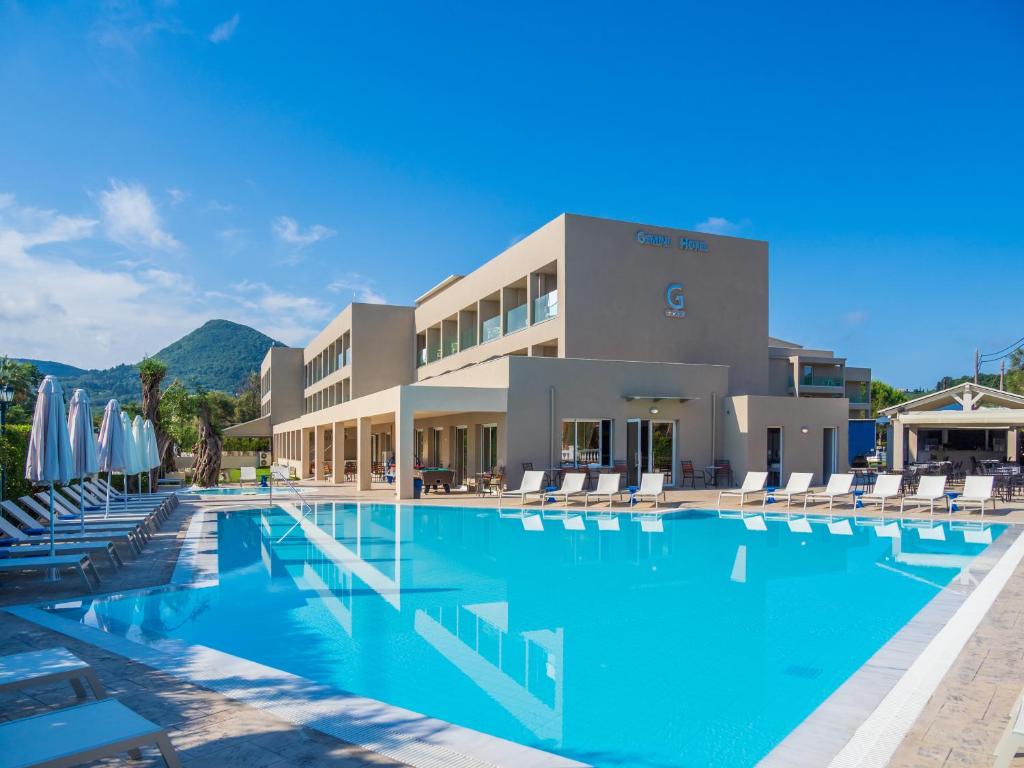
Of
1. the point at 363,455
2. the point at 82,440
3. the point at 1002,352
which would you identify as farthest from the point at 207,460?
the point at 1002,352

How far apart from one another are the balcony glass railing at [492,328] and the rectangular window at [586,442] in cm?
677

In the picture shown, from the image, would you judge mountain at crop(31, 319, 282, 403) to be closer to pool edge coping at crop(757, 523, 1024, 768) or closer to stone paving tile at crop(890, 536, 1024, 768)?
pool edge coping at crop(757, 523, 1024, 768)

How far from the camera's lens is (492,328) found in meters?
28.2

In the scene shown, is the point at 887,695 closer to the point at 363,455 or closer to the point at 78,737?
the point at 78,737

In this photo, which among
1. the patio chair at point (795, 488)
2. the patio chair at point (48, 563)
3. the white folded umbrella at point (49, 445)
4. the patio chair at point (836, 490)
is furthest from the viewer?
the patio chair at point (795, 488)

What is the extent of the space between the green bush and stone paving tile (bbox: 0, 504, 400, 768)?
7.74 m

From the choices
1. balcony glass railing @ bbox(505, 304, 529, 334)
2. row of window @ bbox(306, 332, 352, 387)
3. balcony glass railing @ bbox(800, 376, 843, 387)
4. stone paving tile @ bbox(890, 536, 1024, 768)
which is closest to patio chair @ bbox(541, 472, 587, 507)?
balcony glass railing @ bbox(505, 304, 529, 334)

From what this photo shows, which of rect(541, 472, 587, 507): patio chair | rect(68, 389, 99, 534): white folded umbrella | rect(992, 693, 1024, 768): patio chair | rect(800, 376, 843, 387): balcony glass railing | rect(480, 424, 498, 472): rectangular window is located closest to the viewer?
rect(992, 693, 1024, 768): patio chair

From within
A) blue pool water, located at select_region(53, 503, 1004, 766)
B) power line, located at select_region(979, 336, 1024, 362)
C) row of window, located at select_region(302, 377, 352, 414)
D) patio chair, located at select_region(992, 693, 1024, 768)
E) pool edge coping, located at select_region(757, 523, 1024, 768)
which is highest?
power line, located at select_region(979, 336, 1024, 362)

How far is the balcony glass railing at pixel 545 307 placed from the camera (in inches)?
963

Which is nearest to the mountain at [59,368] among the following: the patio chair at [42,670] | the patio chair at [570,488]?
the patio chair at [570,488]

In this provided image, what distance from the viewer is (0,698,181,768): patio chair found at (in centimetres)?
305

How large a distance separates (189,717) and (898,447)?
28473 millimetres

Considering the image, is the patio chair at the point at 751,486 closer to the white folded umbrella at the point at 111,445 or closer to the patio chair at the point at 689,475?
the patio chair at the point at 689,475
